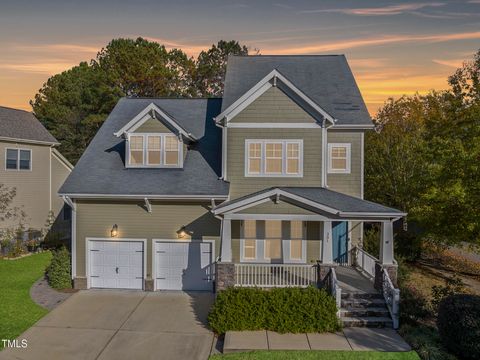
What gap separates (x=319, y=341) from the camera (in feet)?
36.8

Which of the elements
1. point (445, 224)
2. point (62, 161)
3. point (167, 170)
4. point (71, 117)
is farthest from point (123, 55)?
point (445, 224)

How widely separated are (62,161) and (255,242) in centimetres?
1718

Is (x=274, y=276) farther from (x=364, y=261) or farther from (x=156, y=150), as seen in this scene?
(x=156, y=150)

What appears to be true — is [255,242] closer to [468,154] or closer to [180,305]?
[180,305]

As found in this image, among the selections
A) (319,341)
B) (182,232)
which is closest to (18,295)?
(182,232)

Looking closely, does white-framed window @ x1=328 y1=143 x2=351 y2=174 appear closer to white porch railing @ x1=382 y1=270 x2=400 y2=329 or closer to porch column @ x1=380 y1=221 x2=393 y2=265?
porch column @ x1=380 y1=221 x2=393 y2=265

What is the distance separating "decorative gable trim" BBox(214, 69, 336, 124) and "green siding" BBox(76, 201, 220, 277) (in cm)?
387

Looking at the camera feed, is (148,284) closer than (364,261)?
Yes

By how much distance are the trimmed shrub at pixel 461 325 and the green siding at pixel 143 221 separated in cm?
831

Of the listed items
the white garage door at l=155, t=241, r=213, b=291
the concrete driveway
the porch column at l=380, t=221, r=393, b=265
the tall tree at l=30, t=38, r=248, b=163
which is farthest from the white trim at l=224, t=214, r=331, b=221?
the tall tree at l=30, t=38, r=248, b=163

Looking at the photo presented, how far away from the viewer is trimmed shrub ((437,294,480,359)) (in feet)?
32.1

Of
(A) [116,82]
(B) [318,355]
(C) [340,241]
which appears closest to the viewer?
(B) [318,355]

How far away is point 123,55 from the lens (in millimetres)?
44531

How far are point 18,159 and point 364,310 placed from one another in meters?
21.5
